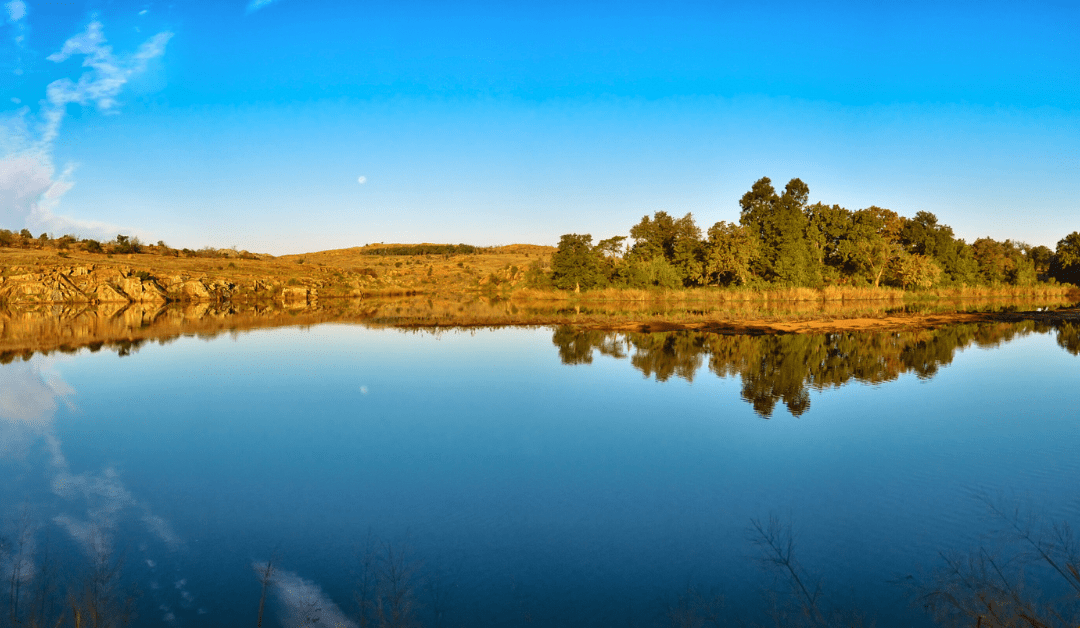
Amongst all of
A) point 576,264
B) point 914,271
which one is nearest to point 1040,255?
point 914,271

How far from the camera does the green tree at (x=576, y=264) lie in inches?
2169

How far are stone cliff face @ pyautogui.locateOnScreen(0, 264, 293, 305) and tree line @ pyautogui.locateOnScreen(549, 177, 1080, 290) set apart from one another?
2901 centimetres

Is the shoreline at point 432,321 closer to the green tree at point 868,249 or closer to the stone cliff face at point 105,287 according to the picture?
the stone cliff face at point 105,287

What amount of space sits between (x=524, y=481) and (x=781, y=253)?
52468 mm

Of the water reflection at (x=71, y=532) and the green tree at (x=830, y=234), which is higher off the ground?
the green tree at (x=830, y=234)

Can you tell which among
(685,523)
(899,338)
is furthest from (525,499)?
(899,338)

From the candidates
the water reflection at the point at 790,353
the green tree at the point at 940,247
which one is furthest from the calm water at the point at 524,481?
the green tree at the point at 940,247

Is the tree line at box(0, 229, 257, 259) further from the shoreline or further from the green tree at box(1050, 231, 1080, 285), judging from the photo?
the green tree at box(1050, 231, 1080, 285)

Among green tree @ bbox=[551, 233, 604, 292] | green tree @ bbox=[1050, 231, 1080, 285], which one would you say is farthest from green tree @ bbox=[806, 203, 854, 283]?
green tree @ bbox=[1050, 231, 1080, 285]

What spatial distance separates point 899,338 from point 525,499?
22.8 m

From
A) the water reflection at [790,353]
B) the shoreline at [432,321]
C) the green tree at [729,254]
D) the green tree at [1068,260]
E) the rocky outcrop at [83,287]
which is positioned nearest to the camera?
the water reflection at [790,353]

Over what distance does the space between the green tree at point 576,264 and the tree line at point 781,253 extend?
0.29 feet

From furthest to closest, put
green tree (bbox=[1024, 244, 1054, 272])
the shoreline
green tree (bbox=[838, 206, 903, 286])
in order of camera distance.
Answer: green tree (bbox=[1024, 244, 1054, 272]), green tree (bbox=[838, 206, 903, 286]), the shoreline

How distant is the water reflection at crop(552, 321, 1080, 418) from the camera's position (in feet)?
50.3
